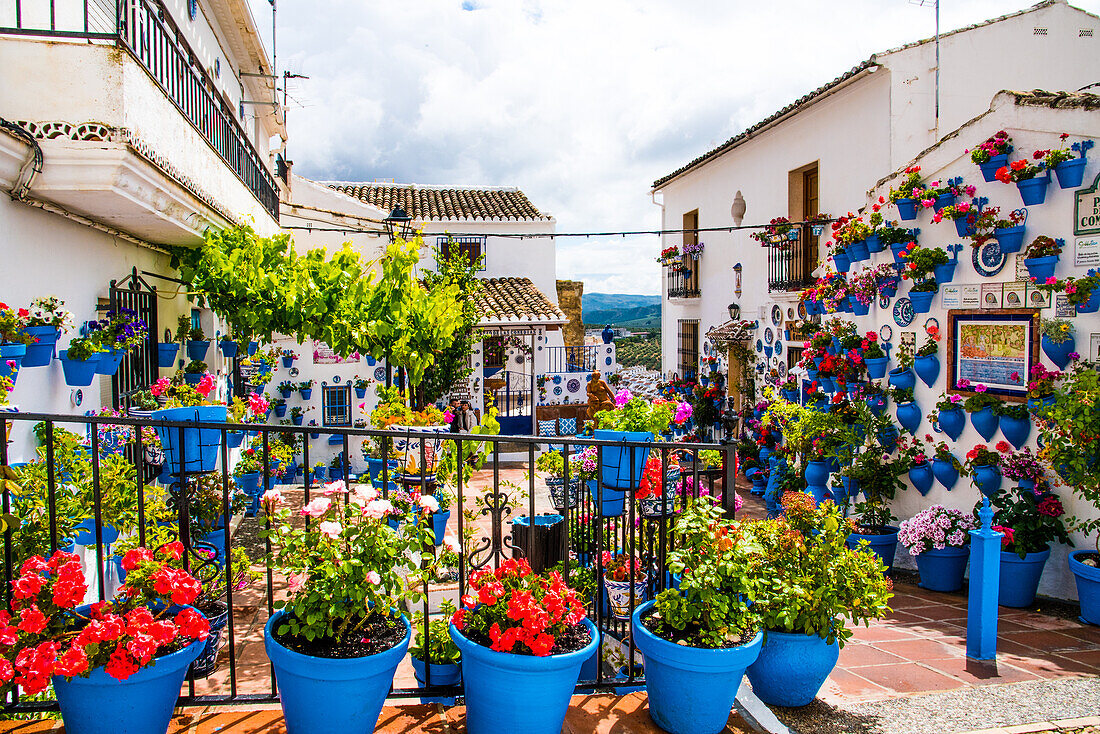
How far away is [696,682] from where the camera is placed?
279 centimetres

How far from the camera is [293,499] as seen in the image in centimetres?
943

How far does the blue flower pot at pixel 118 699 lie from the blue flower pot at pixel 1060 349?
6307mm

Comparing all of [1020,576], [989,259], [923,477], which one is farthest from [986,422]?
[989,259]

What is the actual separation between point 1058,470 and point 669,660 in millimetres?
4312

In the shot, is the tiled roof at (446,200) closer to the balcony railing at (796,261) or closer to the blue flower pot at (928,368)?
the balcony railing at (796,261)

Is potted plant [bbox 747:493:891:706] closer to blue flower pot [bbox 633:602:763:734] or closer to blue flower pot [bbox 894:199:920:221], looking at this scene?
blue flower pot [bbox 633:602:763:734]

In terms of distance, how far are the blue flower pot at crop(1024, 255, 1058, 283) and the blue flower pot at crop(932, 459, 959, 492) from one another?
1860mm

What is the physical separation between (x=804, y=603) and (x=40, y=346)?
4246 millimetres

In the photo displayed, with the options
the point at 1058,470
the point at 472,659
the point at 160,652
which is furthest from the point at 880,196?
the point at 160,652

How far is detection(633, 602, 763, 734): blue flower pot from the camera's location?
9.07ft

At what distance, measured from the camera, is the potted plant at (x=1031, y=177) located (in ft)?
19.4

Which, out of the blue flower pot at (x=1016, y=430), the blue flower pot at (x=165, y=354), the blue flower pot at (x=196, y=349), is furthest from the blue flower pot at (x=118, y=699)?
the blue flower pot at (x=1016, y=430)

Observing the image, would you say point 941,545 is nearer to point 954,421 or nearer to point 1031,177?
point 954,421

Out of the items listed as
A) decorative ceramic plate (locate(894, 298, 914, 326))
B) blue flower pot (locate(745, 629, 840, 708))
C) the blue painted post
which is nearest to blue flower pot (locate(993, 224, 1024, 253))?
decorative ceramic plate (locate(894, 298, 914, 326))
